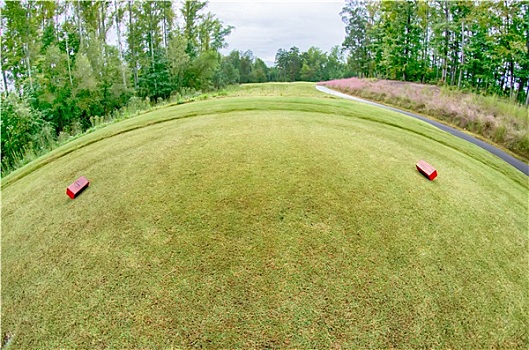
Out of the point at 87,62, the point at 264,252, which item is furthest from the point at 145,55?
the point at 264,252

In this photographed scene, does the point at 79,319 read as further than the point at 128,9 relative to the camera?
No

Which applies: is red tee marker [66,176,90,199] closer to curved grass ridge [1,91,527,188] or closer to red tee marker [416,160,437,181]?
curved grass ridge [1,91,527,188]

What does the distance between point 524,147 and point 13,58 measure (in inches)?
1027

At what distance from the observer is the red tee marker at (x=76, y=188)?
3.30 meters

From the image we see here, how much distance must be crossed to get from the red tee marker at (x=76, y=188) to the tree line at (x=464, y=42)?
→ 51.8 ft

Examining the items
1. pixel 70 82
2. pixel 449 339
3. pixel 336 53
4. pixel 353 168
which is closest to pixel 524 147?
pixel 353 168

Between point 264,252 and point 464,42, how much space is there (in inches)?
855

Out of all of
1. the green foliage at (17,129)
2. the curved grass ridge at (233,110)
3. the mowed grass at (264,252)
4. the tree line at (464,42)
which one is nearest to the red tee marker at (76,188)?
the mowed grass at (264,252)

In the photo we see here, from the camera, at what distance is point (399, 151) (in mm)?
4312

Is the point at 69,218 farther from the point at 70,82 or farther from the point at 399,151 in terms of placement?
the point at 70,82

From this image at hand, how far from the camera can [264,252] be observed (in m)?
2.29

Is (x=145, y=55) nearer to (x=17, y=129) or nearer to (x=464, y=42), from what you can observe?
(x=17, y=129)

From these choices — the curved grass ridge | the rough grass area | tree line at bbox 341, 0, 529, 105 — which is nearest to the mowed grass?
the curved grass ridge

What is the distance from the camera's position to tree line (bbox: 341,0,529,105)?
14844 millimetres
